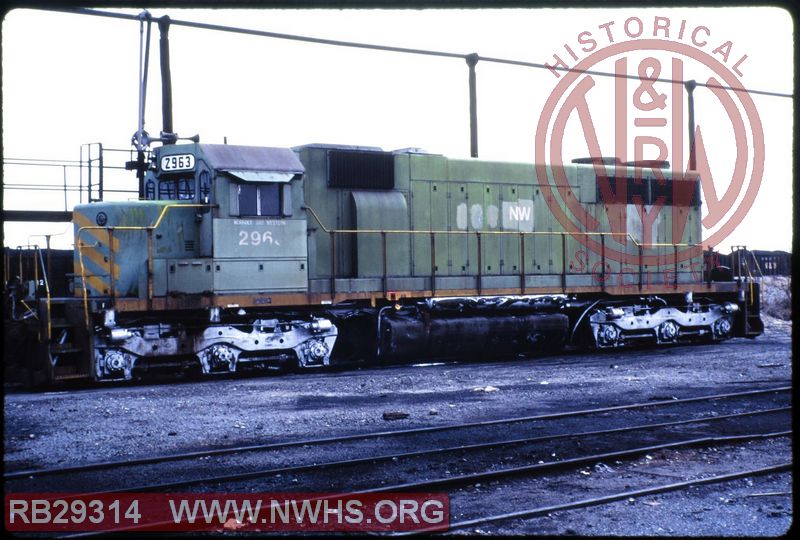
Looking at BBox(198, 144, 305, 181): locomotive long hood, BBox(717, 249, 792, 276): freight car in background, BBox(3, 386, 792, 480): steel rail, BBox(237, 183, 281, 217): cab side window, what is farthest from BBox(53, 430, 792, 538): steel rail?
BBox(717, 249, 792, 276): freight car in background

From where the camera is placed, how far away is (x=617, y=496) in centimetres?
646

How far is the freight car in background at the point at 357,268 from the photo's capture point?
14.0 m

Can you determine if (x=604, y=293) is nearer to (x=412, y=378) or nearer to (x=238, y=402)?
(x=412, y=378)

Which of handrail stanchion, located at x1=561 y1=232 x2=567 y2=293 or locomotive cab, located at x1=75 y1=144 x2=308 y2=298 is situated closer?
locomotive cab, located at x1=75 y1=144 x2=308 y2=298

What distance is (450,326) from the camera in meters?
17.0

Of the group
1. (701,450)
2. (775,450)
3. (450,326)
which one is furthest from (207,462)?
(450,326)

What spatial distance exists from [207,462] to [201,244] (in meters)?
6.98

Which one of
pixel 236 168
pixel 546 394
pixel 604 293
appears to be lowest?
pixel 546 394

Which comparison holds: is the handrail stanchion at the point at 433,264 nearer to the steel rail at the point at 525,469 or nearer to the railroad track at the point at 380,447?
the railroad track at the point at 380,447

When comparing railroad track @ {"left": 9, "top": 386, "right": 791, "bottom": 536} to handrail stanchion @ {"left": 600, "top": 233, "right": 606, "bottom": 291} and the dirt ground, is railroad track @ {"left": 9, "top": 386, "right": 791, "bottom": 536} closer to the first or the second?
the dirt ground

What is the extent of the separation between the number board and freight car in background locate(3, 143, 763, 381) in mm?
25

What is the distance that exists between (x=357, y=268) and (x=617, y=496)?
10051 mm

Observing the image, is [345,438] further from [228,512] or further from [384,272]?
[384,272]

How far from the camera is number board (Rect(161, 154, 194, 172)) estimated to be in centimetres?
1445
